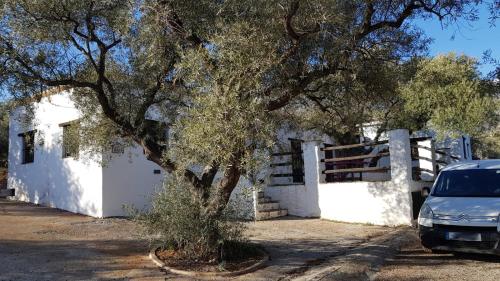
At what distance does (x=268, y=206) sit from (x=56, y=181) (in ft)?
22.8

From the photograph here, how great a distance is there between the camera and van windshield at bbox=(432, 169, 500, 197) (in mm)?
8742

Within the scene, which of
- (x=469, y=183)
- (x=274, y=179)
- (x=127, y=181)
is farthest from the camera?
(x=274, y=179)

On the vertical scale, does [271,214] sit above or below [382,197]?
below

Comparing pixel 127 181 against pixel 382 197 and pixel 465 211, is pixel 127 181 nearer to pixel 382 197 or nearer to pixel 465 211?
pixel 382 197

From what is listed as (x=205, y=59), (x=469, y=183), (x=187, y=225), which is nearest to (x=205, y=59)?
(x=205, y=59)

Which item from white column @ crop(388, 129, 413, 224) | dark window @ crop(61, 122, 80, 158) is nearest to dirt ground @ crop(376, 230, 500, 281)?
white column @ crop(388, 129, 413, 224)

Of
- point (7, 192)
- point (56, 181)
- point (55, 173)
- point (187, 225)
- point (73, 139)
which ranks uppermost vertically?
point (73, 139)

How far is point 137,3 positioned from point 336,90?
4.89 metres

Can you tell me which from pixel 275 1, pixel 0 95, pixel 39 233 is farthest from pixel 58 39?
pixel 39 233

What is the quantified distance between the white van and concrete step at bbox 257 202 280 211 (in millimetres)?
6274

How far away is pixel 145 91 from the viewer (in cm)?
969

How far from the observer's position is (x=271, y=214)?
14.9 metres

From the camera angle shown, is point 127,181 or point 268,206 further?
point 268,206

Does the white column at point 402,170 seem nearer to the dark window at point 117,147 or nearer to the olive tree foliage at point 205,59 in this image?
the olive tree foliage at point 205,59
